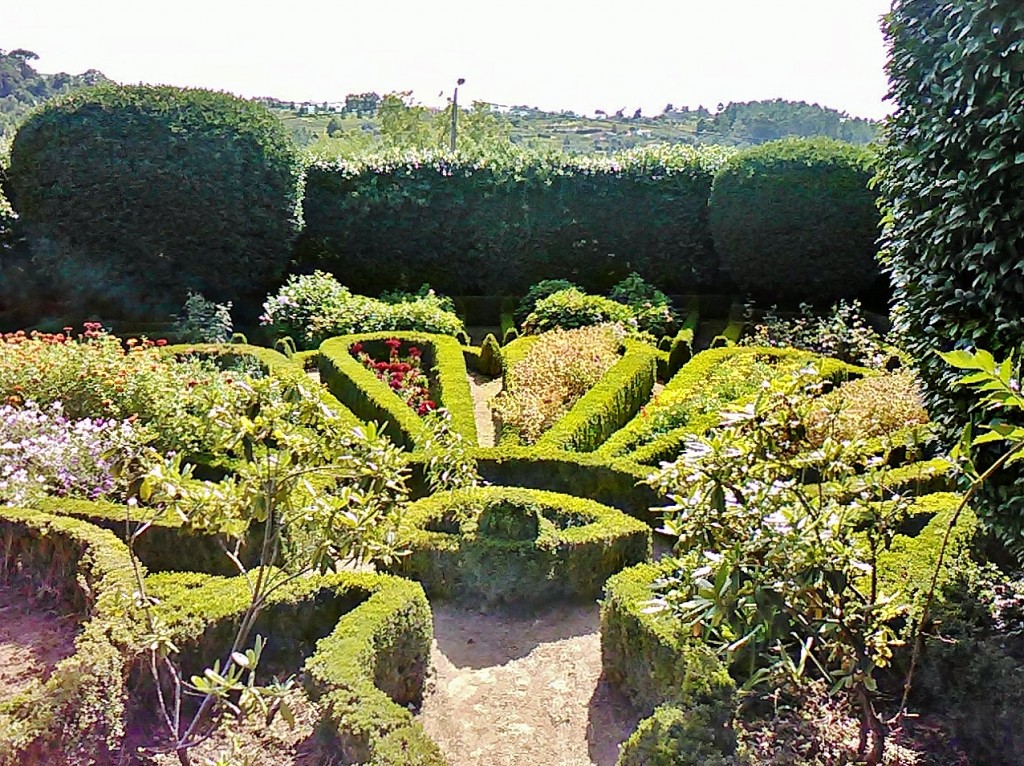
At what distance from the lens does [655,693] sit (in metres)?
3.77

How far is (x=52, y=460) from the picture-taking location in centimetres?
550

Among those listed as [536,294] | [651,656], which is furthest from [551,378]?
[536,294]

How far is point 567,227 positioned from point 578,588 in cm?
1018

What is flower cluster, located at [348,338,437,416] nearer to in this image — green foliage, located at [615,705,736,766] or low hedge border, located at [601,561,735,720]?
low hedge border, located at [601,561,735,720]

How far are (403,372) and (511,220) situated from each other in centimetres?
570

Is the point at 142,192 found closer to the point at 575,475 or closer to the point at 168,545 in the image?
the point at 168,545

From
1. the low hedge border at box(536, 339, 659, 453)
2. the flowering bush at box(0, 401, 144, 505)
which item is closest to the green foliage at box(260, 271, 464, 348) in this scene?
A: the low hedge border at box(536, 339, 659, 453)

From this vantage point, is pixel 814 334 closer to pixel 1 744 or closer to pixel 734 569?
pixel 734 569

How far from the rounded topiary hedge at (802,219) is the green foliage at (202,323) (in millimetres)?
7619

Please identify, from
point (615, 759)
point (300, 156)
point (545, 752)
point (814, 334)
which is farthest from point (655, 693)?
point (300, 156)

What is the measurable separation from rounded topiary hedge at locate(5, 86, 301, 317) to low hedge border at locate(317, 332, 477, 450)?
10.4 ft

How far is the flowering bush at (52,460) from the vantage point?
5.26 m

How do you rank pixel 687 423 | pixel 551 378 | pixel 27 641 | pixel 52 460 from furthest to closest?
pixel 551 378 → pixel 687 423 → pixel 52 460 → pixel 27 641

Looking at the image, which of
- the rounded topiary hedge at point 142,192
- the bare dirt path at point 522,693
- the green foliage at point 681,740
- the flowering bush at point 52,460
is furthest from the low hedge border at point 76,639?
the rounded topiary hedge at point 142,192
